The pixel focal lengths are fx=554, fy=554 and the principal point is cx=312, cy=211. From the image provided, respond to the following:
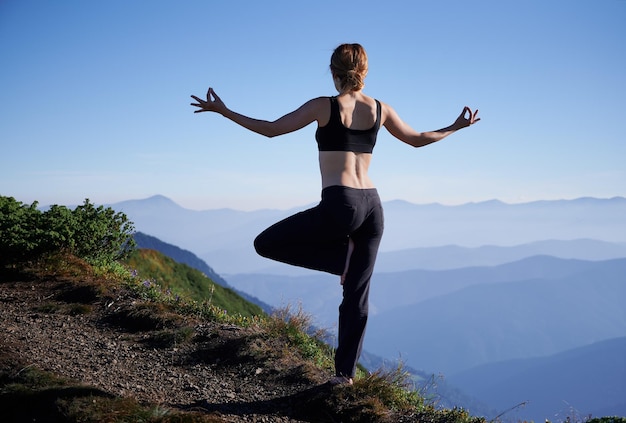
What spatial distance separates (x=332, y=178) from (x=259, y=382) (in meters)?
2.59

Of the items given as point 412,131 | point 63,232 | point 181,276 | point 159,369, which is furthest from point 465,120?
point 181,276

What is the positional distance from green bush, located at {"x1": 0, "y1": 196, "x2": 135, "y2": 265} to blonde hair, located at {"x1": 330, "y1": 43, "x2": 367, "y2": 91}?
25.1 ft

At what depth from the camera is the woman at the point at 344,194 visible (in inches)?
194

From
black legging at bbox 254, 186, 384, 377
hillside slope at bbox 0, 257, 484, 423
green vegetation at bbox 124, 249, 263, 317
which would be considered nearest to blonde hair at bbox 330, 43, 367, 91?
black legging at bbox 254, 186, 384, 377

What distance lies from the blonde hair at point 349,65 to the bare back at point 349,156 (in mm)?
103

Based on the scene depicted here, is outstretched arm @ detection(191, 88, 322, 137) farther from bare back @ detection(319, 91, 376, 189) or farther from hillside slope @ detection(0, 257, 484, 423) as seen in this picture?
hillside slope @ detection(0, 257, 484, 423)

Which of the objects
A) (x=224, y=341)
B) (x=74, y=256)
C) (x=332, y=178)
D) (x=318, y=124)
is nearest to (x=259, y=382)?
(x=224, y=341)

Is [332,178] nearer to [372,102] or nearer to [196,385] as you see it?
[372,102]

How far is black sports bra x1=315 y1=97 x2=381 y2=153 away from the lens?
495 cm

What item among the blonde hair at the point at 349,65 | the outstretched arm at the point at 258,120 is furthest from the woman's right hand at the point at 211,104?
the blonde hair at the point at 349,65

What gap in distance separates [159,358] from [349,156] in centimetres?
367

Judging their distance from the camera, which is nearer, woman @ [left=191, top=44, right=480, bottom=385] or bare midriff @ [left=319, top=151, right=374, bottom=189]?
woman @ [left=191, top=44, right=480, bottom=385]

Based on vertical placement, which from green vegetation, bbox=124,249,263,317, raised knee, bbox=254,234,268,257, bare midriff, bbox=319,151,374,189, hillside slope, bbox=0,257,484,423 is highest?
bare midriff, bbox=319,151,374,189

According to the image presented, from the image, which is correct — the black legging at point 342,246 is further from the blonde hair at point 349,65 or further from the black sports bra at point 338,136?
the blonde hair at point 349,65
